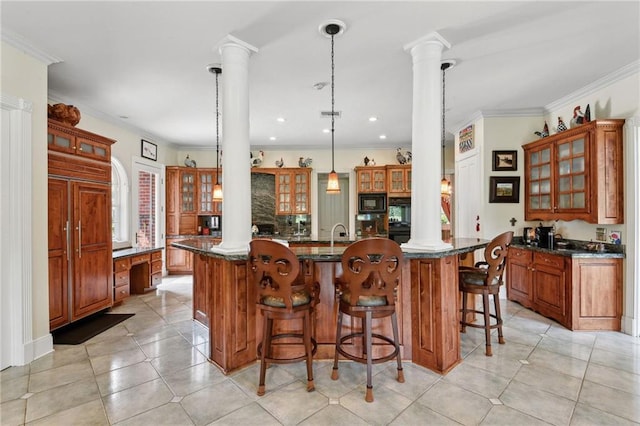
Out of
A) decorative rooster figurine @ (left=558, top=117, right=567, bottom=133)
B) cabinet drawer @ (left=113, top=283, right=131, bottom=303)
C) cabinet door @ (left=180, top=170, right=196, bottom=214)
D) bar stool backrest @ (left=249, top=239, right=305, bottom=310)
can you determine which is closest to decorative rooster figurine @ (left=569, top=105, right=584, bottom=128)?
decorative rooster figurine @ (left=558, top=117, right=567, bottom=133)

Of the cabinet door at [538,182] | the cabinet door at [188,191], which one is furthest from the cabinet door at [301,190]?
the cabinet door at [538,182]

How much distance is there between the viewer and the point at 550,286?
365 centimetres

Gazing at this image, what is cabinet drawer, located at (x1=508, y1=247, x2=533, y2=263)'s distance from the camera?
4.02m

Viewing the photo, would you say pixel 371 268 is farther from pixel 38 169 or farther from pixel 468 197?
pixel 468 197

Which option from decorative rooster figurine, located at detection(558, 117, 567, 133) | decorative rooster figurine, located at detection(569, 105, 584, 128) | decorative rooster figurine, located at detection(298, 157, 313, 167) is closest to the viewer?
decorative rooster figurine, located at detection(569, 105, 584, 128)

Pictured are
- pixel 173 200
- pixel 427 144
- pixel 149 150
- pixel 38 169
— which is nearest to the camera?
pixel 427 144

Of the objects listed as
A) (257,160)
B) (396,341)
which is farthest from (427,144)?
(257,160)

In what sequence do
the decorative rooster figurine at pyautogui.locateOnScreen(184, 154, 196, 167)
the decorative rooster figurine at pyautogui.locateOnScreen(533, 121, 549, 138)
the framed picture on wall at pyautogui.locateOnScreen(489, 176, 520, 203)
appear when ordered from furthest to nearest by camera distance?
1. the decorative rooster figurine at pyautogui.locateOnScreen(184, 154, 196, 167)
2. the framed picture on wall at pyautogui.locateOnScreen(489, 176, 520, 203)
3. the decorative rooster figurine at pyautogui.locateOnScreen(533, 121, 549, 138)

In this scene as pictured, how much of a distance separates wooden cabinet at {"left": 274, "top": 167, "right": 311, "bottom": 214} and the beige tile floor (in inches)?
156

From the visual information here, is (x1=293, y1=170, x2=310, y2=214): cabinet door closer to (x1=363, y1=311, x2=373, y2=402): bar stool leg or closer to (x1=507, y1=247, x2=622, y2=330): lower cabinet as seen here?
(x1=507, y1=247, x2=622, y2=330): lower cabinet

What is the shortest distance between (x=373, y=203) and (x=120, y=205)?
4666mm

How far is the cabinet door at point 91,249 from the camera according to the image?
11.3 ft

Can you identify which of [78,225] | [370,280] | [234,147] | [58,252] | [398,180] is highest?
[398,180]

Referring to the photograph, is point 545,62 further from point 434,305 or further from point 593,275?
point 434,305
